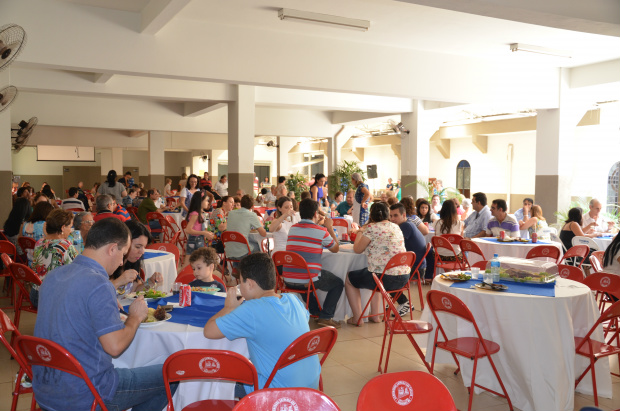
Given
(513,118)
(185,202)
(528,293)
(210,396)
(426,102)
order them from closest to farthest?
(210,396), (528,293), (185,202), (426,102), (513,118)

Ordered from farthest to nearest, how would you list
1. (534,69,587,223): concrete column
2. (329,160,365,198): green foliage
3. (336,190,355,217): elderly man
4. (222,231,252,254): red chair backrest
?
(329,160,365,198): green foliage
(534,69,587,223): concrete column
(336,190,355,217): elderly man
(222,231,252,254): red chair backrest

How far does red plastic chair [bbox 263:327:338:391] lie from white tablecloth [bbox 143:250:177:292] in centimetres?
238

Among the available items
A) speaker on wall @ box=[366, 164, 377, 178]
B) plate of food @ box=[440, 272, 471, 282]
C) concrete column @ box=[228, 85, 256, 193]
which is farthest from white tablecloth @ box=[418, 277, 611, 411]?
speaker on wall @ box=[366, 164, 377, 178]

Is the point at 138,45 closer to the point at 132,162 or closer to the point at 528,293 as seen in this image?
the point at 528,293

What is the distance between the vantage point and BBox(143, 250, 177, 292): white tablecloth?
460 cm

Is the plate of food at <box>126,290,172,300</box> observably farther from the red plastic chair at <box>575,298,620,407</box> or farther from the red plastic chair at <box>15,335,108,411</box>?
the red plastic chair at <box>575,298,620,407</box>

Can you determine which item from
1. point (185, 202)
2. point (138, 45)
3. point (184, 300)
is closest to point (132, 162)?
point (185, 202)

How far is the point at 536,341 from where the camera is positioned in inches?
132

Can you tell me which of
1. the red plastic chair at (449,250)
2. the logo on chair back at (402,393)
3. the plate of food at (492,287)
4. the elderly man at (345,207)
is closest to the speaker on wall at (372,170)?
the elderly man at (345,207)

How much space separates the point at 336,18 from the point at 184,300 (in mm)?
4809

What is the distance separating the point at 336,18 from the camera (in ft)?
22.4

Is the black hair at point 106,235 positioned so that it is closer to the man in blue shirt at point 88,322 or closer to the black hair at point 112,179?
the man in blue shirt at point 88,322

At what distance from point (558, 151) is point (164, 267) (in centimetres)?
871

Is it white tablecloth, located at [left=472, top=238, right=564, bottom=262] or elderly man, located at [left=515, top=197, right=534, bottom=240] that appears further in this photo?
elderly man, located at [left=515, top=197, right=534, bottom=240]
